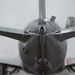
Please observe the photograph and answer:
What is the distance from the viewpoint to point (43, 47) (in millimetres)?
6523

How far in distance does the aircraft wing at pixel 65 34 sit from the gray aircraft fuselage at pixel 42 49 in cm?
11

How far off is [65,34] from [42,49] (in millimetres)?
782

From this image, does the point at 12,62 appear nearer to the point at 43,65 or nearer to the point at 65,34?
the point at 43,65

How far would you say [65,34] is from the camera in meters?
6.71

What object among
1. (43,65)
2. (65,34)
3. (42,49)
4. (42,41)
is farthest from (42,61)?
(65,34)

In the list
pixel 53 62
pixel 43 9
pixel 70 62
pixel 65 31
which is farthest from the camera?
pixel 70 62

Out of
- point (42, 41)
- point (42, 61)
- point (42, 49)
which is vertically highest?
point (42, 41)

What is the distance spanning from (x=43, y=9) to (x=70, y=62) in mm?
4692

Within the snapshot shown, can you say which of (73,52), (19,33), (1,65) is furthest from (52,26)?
(73,52)

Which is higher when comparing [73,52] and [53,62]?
[53,62]

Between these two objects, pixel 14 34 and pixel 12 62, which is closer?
pixel 14 34

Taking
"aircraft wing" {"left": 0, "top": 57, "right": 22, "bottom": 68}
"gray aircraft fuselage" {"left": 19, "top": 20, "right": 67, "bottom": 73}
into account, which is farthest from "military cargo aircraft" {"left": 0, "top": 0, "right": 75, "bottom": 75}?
"aircraft wing" {"left": 0, "top": 57, "right": 22, "bottom": 68}

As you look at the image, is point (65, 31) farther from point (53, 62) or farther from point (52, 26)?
point (53, 62)

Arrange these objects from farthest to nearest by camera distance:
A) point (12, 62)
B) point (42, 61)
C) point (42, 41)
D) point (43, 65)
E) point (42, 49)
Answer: point (12, 62) < point (43, 65) < point (42, 61) < point (42, 49) < point (42, 41)
